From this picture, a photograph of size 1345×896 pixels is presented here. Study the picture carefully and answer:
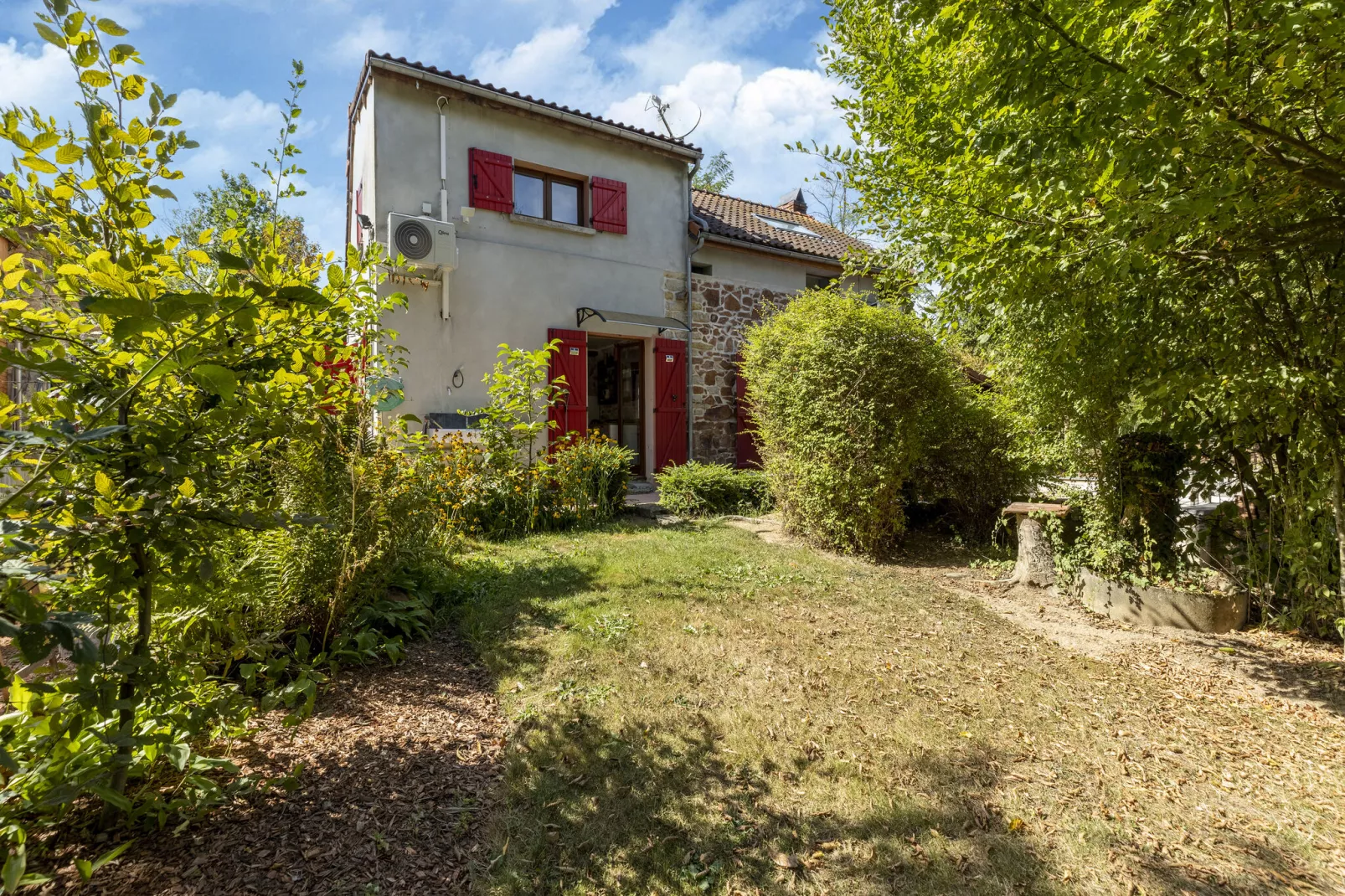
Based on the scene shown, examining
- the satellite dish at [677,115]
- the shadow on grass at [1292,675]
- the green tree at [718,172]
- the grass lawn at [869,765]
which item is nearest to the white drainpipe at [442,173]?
the satellite dish at [677,115]

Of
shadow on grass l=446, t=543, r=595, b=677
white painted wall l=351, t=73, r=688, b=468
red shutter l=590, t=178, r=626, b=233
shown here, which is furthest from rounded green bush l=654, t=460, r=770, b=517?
red shutter l=590, t=178, r=626, b=233

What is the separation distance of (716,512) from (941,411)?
9.90ft

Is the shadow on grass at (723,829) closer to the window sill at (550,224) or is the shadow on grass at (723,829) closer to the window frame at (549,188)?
the window sill at (550,224)

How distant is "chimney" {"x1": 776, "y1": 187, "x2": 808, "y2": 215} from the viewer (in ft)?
53.8

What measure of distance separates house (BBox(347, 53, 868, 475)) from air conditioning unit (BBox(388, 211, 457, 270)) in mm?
19

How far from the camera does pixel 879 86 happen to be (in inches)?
155

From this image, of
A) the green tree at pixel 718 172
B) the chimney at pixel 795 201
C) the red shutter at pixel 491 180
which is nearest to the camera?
the red shutter at pixel 491 180

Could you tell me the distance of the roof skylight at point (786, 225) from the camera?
12539mm

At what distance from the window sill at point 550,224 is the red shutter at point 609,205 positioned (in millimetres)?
150

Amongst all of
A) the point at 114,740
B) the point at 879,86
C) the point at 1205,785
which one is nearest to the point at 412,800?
the point at 114,740

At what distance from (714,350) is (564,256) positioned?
2889 millimetres

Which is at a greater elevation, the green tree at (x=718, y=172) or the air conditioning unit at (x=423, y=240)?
the green tree at (x=718, y=172)

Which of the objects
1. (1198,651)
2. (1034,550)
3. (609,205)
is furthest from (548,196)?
(1198,651)

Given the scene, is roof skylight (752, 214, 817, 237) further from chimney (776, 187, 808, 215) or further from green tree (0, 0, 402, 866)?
green tree (0, 0, 402, 866)
